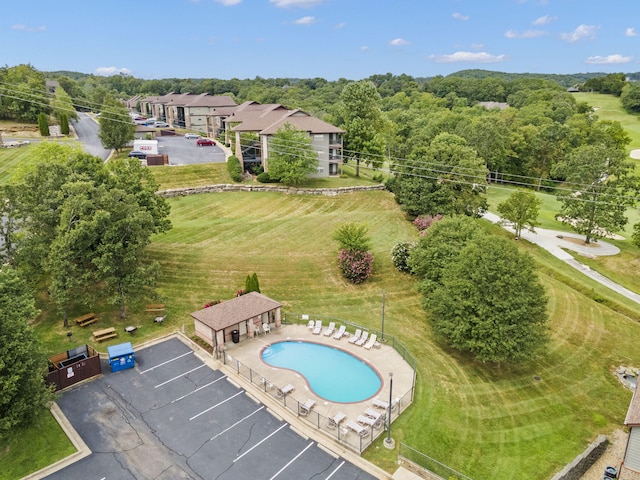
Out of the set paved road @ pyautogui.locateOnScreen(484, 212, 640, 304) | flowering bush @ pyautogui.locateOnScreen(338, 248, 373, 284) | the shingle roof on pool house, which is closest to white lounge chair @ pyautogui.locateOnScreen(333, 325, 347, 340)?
the shingle roof on pool house

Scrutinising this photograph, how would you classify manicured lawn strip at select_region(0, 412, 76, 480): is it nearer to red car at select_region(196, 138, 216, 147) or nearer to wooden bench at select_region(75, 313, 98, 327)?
wooden bench at select_region(75, 313, 98, 327)

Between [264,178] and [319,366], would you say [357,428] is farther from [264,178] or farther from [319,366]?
[264,178]

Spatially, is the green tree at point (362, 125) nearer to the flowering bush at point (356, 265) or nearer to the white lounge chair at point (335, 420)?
the flowering bush at point (356, 265)

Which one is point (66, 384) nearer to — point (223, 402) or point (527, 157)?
point (223, 402)

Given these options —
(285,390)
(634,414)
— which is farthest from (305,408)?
(634,414)

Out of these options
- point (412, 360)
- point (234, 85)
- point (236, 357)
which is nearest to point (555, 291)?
point (412, 360)
